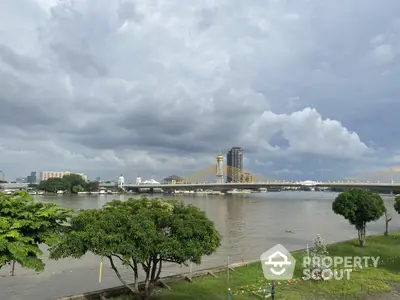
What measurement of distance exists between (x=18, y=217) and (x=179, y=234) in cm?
437

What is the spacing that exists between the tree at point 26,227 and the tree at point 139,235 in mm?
494

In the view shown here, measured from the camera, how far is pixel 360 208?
22.8 metres

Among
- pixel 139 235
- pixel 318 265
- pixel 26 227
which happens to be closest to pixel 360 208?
pixel 318 265

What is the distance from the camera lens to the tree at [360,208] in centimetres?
2252

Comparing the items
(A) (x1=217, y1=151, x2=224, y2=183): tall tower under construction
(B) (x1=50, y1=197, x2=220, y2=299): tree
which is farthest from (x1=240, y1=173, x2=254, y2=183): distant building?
(B) (x1=50, y1=197, x2=220, y2=299): tree

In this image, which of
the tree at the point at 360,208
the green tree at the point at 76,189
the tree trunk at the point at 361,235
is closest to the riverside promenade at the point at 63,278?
the tree at the point at 360,208

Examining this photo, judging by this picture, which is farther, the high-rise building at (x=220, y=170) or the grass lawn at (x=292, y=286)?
the high-rise building at (x=220, y=170)

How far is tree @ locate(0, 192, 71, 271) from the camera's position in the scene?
8.97m

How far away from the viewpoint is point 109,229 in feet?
33.5

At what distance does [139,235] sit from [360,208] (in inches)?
691

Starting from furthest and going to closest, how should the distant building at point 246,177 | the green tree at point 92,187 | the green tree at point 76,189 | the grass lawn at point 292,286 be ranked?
1. the distant building at point 246,177
2. the green tree at point 92,187
3. the green tree at point 76,189
4. the grass lawn at point 292,286

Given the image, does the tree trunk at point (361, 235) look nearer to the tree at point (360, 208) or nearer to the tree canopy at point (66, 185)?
the tree at point (360, 208)

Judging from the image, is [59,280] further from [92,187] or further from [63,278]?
[92,187]

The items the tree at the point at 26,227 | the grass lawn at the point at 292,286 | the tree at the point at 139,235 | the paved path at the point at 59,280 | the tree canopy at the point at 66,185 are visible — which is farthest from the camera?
the tree canopy at the point at 66,185
